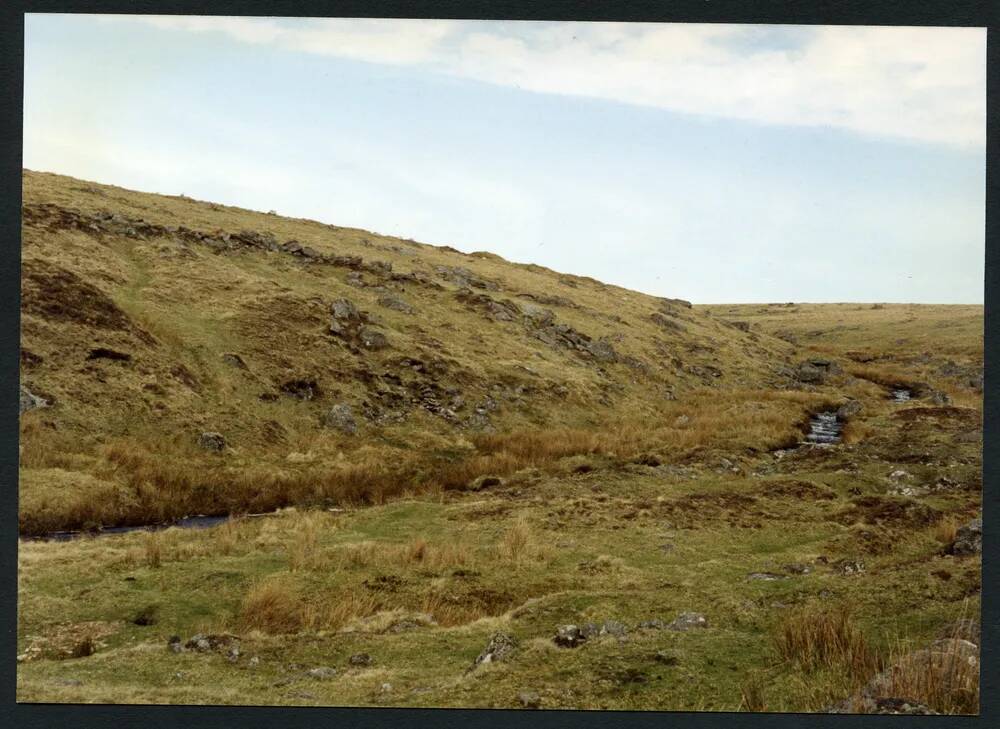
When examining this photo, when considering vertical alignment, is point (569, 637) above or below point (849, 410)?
below

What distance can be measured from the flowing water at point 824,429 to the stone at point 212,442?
981 inches

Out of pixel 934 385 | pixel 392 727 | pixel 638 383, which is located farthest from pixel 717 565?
pixel 934 385

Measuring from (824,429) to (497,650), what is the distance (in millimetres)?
30023

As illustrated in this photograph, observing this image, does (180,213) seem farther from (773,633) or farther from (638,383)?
(773,633)

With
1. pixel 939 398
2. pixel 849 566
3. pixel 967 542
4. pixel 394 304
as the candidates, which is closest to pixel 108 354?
pixel 394 304

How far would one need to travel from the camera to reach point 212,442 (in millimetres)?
23875

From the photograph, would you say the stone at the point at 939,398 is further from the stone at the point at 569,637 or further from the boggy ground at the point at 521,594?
the stone at the point at 569,637

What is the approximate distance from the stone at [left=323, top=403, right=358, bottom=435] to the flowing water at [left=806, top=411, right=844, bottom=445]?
20410 millimetres

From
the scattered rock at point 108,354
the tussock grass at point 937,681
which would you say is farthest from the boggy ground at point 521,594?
the scattered rock at point 108,354

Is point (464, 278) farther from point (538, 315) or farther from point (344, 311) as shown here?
point (344, 311)

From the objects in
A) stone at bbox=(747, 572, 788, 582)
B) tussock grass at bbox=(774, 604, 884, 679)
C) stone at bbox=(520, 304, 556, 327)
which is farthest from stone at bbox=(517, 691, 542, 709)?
stone at bbox=(520, 304, 556, 327)

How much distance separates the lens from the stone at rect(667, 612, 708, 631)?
11.1 m

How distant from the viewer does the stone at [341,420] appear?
92.6 ft

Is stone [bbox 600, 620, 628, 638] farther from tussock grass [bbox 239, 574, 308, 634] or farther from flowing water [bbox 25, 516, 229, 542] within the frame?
flowing water [bbox 25, 516, 229, 542]
